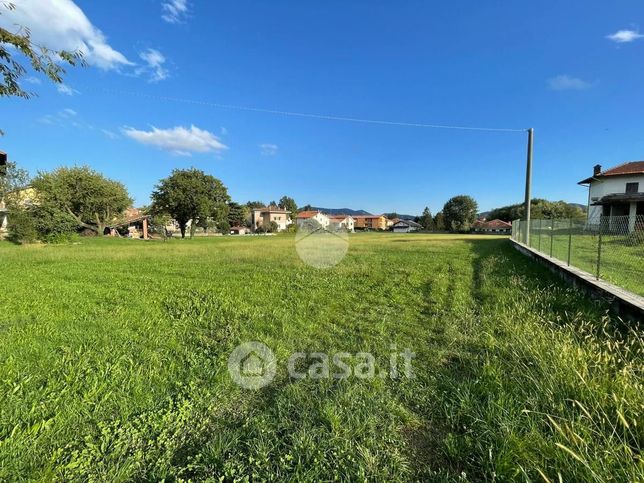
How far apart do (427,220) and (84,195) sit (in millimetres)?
84118

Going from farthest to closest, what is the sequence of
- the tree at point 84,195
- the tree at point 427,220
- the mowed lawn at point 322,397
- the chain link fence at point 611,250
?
the tree at point 427,220
the tree at point 84,195
the chain link fence at point 611,250
the mowed lawn at point 322,397

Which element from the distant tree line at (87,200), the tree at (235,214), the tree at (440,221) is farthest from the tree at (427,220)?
the distant tree line at (87,200)

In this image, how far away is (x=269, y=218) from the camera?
8725cm

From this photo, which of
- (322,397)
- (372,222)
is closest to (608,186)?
(322,397)

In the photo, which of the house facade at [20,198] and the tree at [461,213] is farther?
the tree at [461,213]

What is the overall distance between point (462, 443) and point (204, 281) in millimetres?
7261

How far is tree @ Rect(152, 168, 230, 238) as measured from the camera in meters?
37.0

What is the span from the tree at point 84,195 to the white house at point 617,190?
48.7m

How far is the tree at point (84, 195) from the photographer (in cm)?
3269

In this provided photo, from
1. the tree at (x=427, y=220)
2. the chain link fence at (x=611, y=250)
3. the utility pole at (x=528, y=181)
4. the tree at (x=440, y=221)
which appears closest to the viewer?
the chain link fence at (x=611, y=250)

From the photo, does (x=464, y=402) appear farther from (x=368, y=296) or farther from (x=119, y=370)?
(x=368, y=296)

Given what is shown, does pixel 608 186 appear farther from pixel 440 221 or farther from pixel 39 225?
pixel 440 221

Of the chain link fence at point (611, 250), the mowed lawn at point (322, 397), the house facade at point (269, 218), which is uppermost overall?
the house facade at point (269, 218)

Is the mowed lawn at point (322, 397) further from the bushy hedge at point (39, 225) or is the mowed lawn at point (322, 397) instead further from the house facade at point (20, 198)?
the house facade at point (20, 198)
